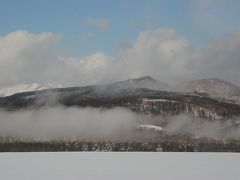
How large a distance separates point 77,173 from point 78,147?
158526mm

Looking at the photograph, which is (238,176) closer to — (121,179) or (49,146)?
(121,179)

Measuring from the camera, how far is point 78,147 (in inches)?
7190

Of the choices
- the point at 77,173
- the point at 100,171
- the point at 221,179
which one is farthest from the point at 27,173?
the point at 221,179

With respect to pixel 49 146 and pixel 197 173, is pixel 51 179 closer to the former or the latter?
pixel 197 173

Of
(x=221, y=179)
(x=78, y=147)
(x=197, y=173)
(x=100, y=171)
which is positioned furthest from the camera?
(x=78, y=147)

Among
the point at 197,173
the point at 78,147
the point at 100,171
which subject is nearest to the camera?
the point at 197,173

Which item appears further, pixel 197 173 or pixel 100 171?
pixel 100 171

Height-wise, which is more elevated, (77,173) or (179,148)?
(77,173)

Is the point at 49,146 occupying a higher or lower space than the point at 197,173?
lower

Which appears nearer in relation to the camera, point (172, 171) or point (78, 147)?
point (172, 171)

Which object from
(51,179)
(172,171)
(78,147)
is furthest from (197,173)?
(78,147)

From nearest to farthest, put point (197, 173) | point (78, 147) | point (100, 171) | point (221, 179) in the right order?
point (221, 179) < point (197, 173) < point (100, 171) < point (78, 147)

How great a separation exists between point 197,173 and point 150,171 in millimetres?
3575

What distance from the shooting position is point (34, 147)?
185 metres
